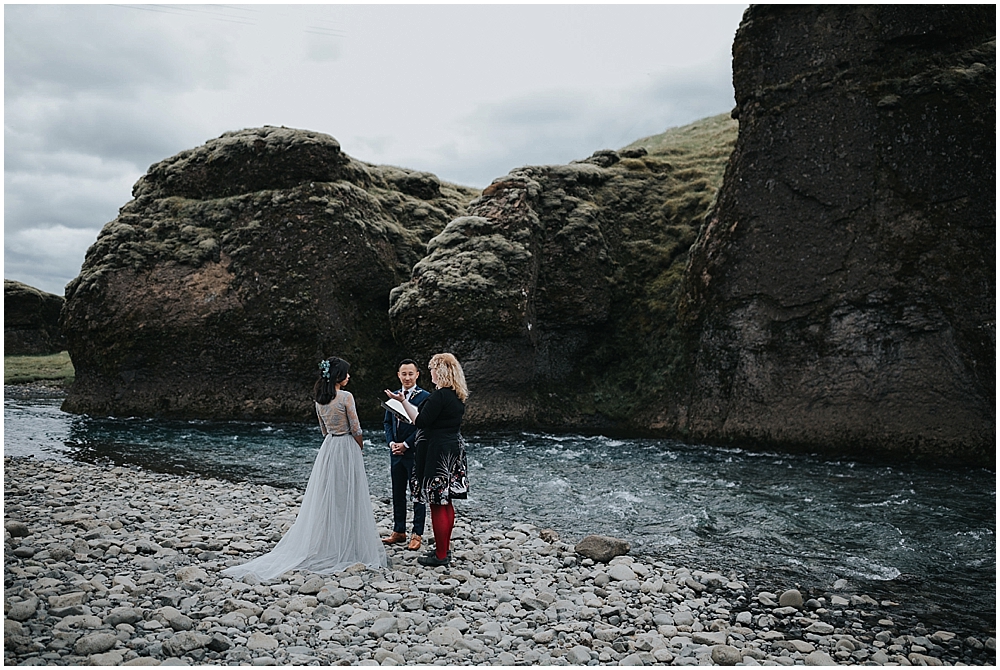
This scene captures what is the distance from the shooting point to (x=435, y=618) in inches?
273

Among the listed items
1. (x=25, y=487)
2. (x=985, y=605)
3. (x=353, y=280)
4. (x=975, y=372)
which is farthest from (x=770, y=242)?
(x=25, y=487)

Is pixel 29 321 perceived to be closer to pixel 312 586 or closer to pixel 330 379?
pixel 330 379

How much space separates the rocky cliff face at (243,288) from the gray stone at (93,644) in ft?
63.3

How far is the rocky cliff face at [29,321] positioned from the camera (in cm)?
4969

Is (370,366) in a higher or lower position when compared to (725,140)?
lower

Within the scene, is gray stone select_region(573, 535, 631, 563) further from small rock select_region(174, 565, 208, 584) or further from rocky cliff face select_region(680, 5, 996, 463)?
rocky cliff face select_region(680, 5, 996, 463)

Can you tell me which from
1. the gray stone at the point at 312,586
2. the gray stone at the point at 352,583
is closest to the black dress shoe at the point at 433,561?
the gray stone at the point at 352,583

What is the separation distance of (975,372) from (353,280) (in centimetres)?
1998

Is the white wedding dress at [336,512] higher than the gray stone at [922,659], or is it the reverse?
the white wedding dress at [336,512]

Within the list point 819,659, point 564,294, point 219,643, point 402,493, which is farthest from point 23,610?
point 564,294

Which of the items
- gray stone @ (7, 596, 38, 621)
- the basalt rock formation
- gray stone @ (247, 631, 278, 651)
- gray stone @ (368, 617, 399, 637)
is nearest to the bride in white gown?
gray stone @ (368, 617, 399, 637)

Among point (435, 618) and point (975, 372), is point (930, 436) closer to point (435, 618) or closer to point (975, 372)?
point (975, 372)

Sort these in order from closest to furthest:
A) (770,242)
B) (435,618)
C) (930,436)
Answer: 1. (435,618)
2. (930,436)
3. (770,242)

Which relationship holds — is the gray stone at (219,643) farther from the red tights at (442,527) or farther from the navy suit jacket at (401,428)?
the navy suit jacket at (401,428)
